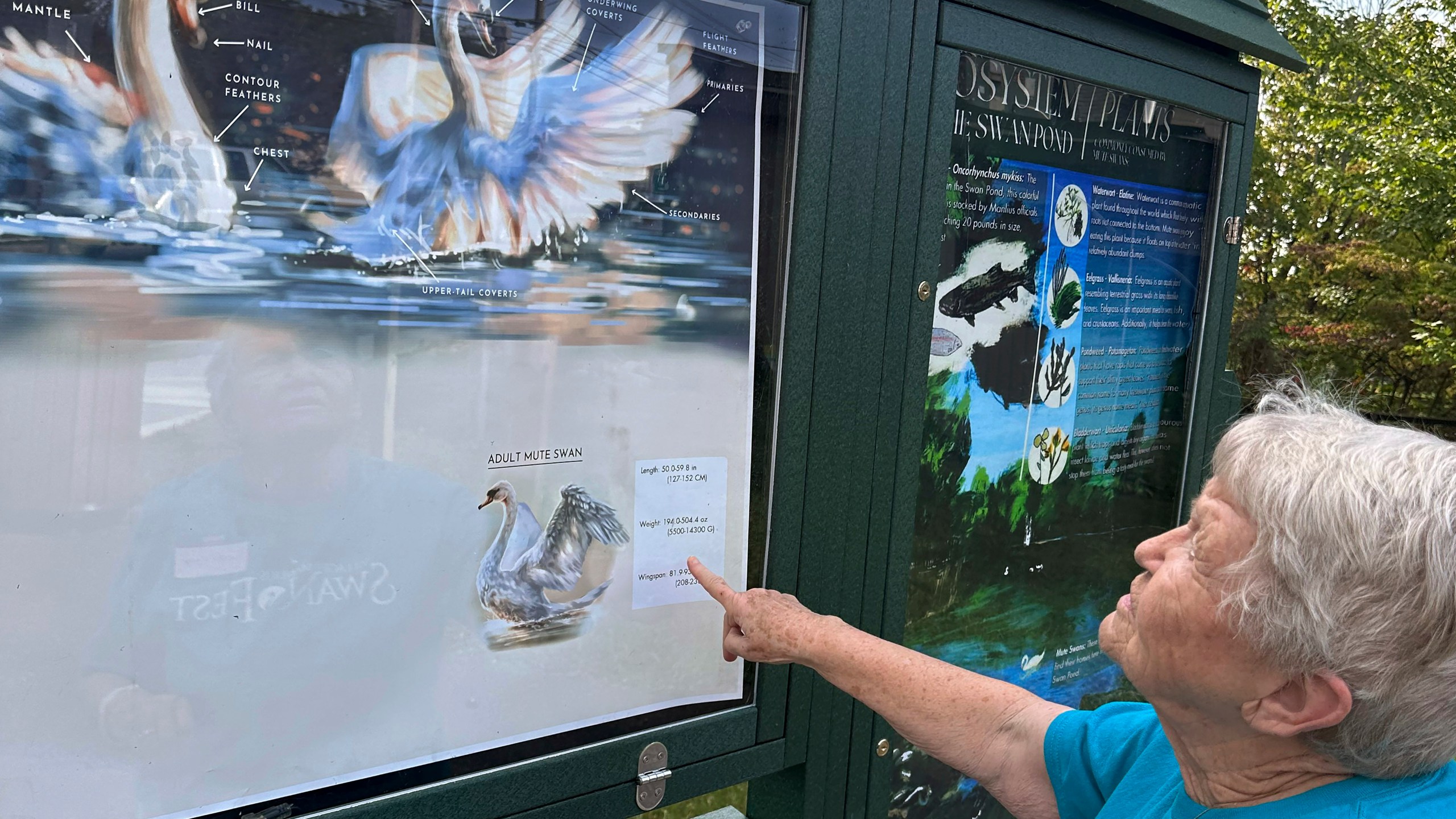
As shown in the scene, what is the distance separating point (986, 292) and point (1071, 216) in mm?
313

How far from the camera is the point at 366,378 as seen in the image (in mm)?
1377

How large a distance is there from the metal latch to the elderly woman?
2.25 ft

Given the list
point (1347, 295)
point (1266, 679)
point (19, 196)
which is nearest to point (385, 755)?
point (19, 196)

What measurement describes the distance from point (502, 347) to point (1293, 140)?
13054 mm

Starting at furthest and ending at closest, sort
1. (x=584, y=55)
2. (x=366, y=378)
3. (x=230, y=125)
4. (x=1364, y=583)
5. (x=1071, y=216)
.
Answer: (x=1071, y=216), (x=584, y=55), (x=366, y=378), (x=230, y=125), (x=1364, y=583)

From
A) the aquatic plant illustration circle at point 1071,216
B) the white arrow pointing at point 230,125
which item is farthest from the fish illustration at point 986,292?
the white arrow pointing at point 230,125

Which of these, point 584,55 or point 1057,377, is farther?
point 1057,377

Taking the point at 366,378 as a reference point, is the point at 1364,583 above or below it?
below

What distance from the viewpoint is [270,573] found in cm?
134

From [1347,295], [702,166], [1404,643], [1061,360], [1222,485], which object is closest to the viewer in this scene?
[1404,643]

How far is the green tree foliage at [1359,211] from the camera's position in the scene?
943 cm

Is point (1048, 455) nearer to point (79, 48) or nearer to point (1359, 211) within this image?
point (79, 48)

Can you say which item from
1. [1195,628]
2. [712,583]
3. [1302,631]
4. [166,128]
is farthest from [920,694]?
[166,128]

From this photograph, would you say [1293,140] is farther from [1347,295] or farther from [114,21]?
[114,21]
